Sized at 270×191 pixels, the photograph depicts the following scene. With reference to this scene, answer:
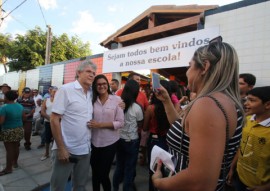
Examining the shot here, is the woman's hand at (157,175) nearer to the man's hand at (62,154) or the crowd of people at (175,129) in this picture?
the crowd of people at (175,129)

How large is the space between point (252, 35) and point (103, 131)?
3668mm

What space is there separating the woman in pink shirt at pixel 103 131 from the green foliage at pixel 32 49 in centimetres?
1826

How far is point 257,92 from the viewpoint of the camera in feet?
7.12

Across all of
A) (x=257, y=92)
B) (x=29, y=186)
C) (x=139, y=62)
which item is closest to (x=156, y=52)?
(x=139, y=62)

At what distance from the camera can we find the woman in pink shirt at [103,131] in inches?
107

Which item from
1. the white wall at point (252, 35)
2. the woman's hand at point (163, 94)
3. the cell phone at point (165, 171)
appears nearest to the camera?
the cell phone at point (165, 171)

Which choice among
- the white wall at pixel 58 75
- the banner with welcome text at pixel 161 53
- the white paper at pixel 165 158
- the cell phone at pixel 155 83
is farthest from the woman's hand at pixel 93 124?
the white wall at pixel 58 75

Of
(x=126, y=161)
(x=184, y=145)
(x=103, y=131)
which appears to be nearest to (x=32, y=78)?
(x=126, y=161)

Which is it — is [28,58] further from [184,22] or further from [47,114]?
[184,22]

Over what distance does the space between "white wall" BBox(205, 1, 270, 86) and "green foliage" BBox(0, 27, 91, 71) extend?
18187 mm

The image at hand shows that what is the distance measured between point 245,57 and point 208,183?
13.6ft

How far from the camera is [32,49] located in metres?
19.5

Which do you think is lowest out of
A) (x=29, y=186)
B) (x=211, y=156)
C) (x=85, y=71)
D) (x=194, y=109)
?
(x=29, y=186)

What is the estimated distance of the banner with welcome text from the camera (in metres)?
4.60
